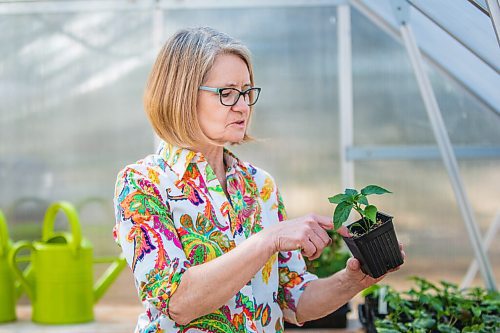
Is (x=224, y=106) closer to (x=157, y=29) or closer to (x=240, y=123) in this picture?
(x=240, y=123)

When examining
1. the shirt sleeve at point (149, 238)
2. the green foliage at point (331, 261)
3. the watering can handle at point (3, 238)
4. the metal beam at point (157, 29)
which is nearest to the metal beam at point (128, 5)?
the metal beam at point (157, 29)

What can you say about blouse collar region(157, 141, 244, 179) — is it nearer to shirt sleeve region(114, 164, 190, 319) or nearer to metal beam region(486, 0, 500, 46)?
shirt sleeve region(114, 164, 190, 319)

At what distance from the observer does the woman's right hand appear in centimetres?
150

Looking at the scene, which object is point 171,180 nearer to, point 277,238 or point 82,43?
point 277,238

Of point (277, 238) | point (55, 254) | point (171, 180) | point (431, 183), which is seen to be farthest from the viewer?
point (431, 183)

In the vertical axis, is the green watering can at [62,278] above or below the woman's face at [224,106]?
below

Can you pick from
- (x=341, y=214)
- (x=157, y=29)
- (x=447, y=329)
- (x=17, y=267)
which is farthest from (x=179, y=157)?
(x=157, y=29)

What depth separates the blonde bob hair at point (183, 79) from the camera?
65.8 inches

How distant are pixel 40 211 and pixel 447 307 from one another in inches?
96.7

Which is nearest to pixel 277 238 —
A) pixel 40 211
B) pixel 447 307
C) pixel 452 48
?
pixel 447 307

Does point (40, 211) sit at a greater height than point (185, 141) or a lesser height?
lesser

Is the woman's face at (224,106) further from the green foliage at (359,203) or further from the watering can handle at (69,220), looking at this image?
the watering can handle at (69,220)

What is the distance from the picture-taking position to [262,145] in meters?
4.61

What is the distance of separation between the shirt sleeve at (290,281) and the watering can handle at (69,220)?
2337 mm
